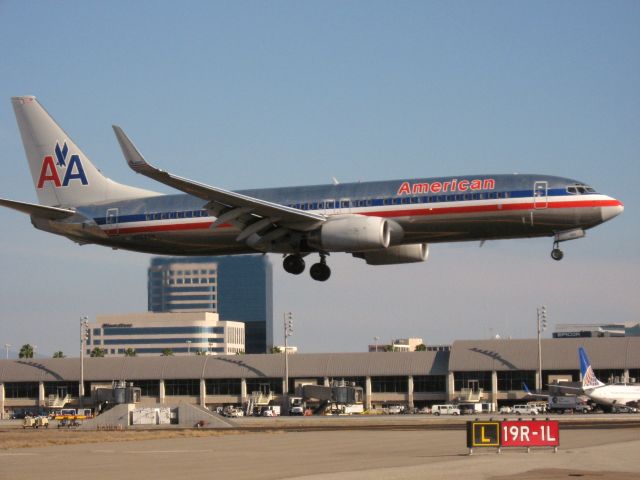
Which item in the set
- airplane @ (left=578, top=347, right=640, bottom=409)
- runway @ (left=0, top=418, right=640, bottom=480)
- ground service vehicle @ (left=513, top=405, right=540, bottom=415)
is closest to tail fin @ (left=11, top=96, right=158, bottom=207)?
runway @ (left=0, top=418, right=640, bottom=480)

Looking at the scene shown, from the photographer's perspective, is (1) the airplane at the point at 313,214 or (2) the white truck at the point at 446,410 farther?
(2) the white truck at the point at 446,410

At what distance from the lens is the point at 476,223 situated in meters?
60.7

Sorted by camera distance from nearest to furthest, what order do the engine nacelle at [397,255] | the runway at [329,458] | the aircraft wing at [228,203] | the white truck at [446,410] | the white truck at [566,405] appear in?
the runway at [329,458]
the aircraft wing at [228,203]
the engine nacelle at [397,255]
the white truck at [566,405]
the white truck at [446,410]

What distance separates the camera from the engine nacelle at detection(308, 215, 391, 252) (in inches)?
2402

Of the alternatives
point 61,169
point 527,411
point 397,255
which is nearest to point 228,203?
point 397,255

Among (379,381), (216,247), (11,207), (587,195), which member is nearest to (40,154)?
(11,207)

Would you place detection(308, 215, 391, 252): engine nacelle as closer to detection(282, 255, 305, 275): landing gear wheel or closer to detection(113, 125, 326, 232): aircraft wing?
detection(113, 125, 326, 232): aircraft wing

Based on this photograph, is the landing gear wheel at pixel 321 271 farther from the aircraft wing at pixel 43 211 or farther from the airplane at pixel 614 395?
the airplane at pixel 614 395

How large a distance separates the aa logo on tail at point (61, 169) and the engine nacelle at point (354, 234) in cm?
2033

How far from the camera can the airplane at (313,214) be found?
6038cm

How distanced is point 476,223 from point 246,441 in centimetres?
1768

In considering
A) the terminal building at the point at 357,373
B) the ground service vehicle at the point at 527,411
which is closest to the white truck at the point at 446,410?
the ground service vehicle at the point at 527,411

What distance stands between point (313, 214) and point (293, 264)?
5.65 m

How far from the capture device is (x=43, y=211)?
70125mm
